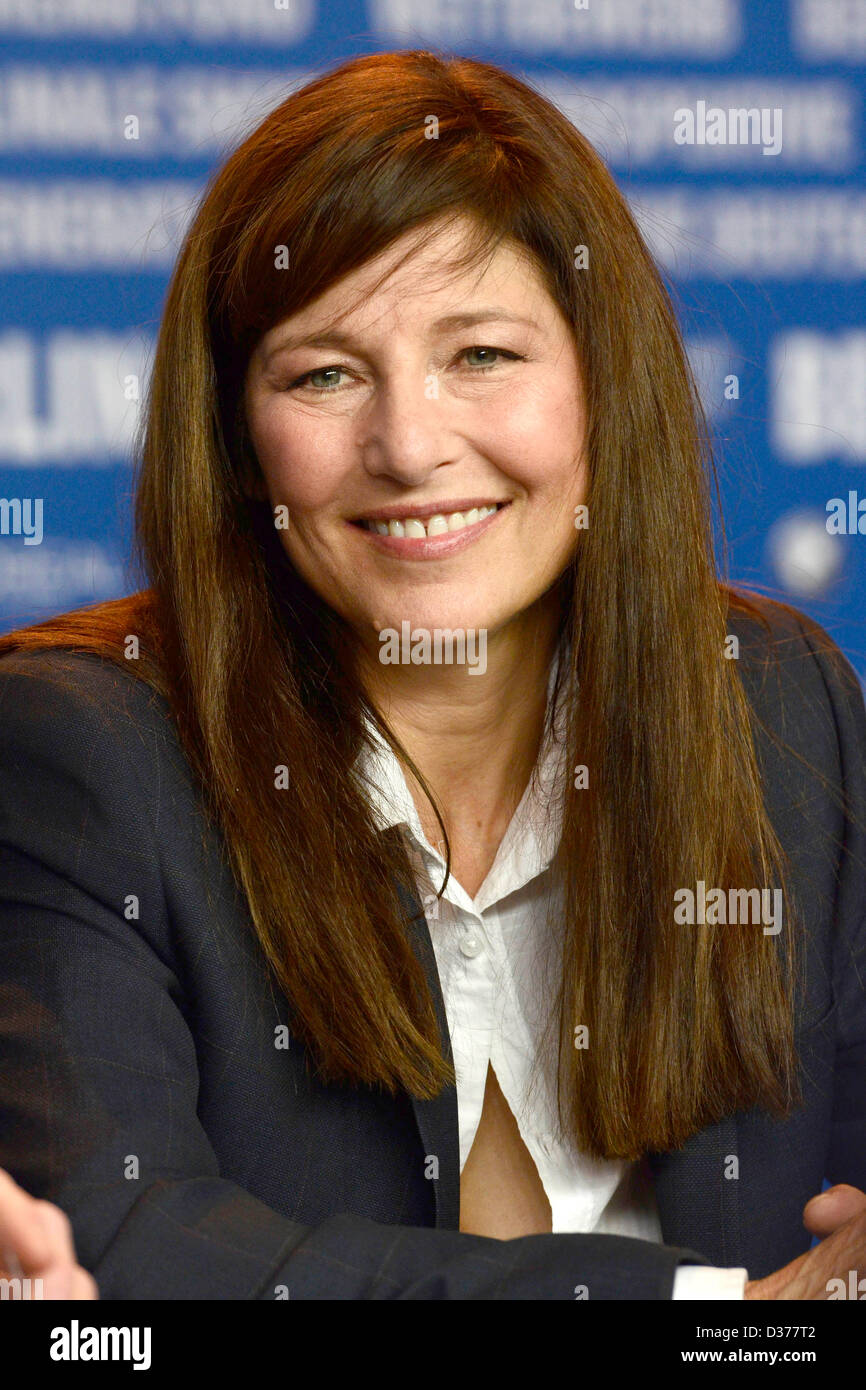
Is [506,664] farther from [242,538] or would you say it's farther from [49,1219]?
[49,1219]

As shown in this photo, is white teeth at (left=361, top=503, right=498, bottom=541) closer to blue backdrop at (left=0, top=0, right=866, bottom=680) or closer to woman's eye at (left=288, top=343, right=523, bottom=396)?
woman's eye at (left=288, top=343, right=523, bottom=396)

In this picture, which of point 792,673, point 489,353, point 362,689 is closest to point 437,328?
point 489,353

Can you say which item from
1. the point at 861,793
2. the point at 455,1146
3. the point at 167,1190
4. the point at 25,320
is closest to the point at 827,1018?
the point at 861,793

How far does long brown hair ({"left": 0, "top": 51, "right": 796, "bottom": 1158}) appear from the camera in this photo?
1081mm

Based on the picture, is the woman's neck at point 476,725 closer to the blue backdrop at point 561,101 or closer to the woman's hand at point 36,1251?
the woman's hand at point 36,1251

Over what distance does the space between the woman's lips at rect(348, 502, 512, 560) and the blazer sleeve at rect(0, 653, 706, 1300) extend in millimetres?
209

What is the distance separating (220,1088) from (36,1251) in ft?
0.87

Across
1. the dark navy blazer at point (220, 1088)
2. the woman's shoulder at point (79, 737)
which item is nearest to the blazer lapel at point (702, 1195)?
the dark navy blazer at point (220, 1088)

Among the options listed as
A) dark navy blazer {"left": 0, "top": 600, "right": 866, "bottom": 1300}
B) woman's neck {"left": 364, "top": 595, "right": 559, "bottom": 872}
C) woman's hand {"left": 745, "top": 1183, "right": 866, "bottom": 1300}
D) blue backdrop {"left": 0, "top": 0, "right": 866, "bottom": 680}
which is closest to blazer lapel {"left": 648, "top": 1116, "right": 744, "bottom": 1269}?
dark navy blazer {"left": 0, "top": 600, "right": 866, "bottom": 1300}

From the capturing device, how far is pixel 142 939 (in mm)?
1042

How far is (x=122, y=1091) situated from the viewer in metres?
0.97

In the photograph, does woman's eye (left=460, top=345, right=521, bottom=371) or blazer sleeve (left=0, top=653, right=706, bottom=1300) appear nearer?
blazer sleeve (left=0, top=653, right=706, bottom=1300)

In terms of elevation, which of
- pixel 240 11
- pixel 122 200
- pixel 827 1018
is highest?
pixel 240 11
